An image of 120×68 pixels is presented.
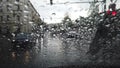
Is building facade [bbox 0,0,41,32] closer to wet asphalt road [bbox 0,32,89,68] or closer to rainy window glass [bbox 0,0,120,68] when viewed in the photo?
rainy window glass [bbox 0,0,120,68]

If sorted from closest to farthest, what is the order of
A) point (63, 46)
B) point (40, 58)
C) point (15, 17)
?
1. point (40, 58)
2. point (63, 46)
3. point (15, 17)

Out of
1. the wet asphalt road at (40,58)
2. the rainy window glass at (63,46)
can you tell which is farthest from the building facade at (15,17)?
the wet asphalt road at (40,58)

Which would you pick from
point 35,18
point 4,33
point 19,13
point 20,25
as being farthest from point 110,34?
point 35,18

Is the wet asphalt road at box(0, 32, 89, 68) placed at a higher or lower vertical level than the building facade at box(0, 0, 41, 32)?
lower

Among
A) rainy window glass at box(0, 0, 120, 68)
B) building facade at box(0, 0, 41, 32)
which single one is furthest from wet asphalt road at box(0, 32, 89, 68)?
building facade at box(0, 0, 41, 32)

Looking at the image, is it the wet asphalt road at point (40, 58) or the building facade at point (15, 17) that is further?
the building facade at point (15, 17)

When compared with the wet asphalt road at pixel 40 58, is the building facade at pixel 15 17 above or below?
above

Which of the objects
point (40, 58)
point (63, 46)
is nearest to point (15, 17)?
point (63, 46)

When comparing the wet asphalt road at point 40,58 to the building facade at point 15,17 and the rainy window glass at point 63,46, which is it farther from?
the building facade at point 15,17

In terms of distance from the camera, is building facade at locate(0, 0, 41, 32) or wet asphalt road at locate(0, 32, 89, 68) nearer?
wet asphalt road at locate(0, 32, 89, 68)

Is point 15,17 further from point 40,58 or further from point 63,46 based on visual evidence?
point 40,58

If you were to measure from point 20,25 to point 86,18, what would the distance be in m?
7.61

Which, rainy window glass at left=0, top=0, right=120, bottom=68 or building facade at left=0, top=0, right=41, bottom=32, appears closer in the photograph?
rainy window glass at left=0, top=0, right=120, bottom=68

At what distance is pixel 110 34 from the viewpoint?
17.9m
